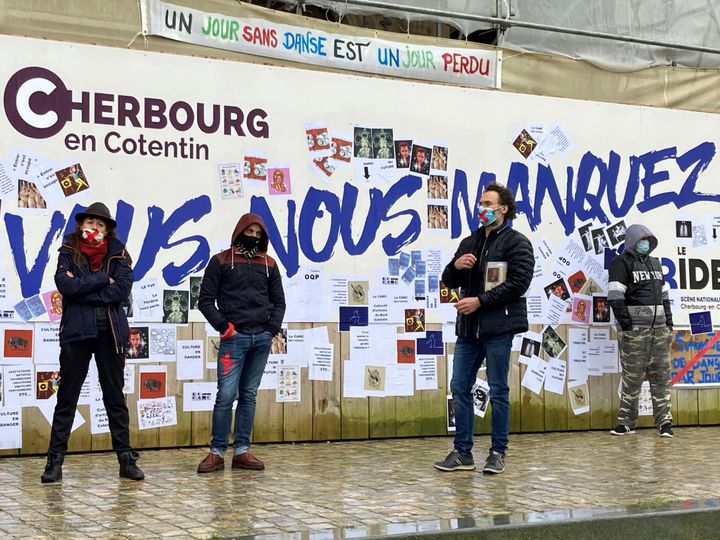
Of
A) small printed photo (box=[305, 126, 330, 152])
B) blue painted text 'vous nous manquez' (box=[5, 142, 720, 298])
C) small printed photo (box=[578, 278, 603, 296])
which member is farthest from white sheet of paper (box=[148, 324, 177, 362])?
small printed photo (box=[578, 278, 603, 296])

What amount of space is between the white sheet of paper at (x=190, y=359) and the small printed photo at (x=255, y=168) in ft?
4.75

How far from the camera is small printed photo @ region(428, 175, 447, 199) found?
10164mm

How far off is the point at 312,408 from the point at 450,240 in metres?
2.00

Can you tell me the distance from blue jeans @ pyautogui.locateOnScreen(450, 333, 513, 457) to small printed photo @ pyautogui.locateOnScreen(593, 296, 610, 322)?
3126mm

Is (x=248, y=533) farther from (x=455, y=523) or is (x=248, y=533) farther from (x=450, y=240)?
(x=450, y=240)

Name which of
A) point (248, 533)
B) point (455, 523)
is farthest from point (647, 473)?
point (248, 533)

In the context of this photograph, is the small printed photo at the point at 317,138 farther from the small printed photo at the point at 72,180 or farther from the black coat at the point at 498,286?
the black coat at the point at 498,286

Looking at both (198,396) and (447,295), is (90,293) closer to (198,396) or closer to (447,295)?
(198,396)

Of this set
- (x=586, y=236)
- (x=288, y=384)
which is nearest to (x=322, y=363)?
(x=288, y=384)

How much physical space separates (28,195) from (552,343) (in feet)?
16.4

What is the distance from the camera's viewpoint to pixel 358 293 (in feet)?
32.1

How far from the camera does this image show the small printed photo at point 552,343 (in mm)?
10570

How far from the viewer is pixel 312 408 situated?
9.62 metres

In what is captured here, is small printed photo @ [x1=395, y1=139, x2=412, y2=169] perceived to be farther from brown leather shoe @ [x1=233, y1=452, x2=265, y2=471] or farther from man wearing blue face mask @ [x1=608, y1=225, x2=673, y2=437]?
brown leather shoe @ [x1=233, y1=452, x2=265, y2=471]
